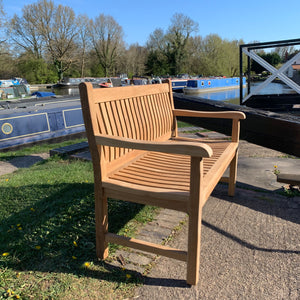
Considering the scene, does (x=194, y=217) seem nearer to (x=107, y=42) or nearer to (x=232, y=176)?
(x=232, y=176)

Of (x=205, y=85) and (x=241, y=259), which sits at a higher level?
(x=241, y=259)

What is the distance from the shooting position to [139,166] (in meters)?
2.53

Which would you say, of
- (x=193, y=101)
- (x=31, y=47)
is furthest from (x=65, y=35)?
(x=193, y=101)

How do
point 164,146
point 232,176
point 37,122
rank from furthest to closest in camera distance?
point 37,122
point 232,176
point 164,146

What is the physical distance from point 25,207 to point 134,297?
171cm

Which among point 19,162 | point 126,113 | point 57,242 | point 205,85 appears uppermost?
point 126,113

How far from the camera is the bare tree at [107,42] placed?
55.7 metres

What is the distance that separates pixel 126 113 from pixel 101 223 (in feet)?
3.27

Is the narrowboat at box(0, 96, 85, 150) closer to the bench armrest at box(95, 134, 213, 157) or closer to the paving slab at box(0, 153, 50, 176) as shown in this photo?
the paving slab at box(0, 153, 50, 176)

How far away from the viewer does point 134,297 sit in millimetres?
1845

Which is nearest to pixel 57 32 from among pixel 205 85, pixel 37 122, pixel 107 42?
pixel 107 42

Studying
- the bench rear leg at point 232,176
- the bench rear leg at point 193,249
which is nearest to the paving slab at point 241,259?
the bench rear leg at point 193,249

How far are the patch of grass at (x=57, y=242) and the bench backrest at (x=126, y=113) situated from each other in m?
0.70

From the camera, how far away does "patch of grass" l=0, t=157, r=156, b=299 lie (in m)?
1.92
